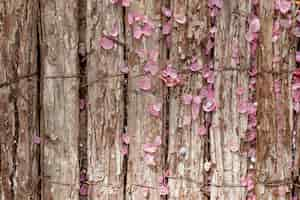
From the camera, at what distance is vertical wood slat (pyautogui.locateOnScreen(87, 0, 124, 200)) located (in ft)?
7.52

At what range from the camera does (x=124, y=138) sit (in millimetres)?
2340

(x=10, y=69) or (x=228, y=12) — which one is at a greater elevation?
(x=228, y=12)

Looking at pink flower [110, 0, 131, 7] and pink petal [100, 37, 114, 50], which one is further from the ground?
pink flower [110, 0, 131, 7]

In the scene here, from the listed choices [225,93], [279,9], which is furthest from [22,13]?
[279,9]

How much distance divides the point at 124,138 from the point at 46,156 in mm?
324

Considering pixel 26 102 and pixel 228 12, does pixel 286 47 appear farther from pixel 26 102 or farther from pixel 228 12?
pixel 26 102

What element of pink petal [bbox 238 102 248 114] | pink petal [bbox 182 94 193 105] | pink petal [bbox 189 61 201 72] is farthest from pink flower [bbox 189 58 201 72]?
pink petal [bbox 238 102 248 114]

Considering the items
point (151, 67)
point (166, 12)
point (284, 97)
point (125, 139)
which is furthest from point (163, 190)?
point (166, 12)

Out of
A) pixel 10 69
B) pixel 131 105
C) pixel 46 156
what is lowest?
pixel 46 156

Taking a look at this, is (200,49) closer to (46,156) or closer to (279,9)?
(279,9)

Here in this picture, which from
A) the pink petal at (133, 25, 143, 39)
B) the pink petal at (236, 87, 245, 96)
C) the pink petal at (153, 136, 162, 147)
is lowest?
the pink petal at (153, 136, 162, 147)

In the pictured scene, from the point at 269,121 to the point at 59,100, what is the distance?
823 mm

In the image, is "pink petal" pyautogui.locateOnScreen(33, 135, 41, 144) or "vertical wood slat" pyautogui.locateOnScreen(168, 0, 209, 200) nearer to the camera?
"vertical wood slat" pyautogui.locateOnScreen(168, 0, 209, 200)

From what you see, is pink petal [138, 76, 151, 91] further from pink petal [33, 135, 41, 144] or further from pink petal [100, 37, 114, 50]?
pink petal [33, 135, 41, 144]
